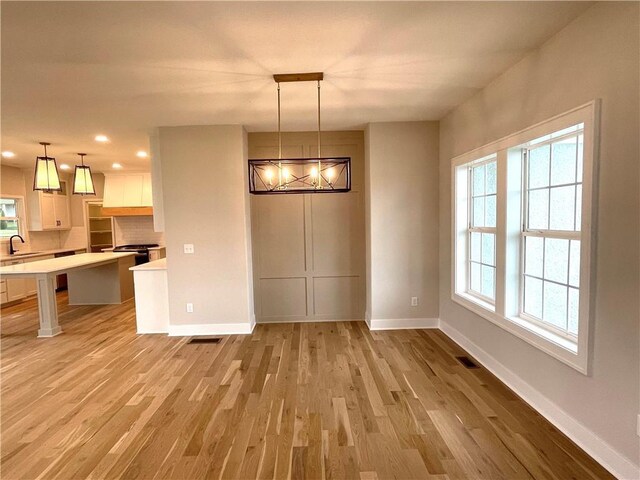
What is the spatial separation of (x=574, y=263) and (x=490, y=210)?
3.94ft

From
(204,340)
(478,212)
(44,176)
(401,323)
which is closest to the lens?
(478,212)

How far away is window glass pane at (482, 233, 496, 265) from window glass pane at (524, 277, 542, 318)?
19.2 inches

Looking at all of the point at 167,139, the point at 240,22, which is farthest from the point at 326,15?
the point at 167,139

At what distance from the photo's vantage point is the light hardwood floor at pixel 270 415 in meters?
1.97

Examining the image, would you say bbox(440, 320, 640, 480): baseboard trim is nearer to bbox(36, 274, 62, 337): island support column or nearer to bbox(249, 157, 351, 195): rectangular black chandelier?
bbox(249, 157, 351, 195): rectangular black chandelier

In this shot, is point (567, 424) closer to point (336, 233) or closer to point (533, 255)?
point (533, 255)

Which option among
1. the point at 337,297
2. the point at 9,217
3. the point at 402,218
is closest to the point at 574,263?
the point at 402,218

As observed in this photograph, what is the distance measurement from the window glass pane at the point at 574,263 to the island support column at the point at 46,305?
→ 18.6ft

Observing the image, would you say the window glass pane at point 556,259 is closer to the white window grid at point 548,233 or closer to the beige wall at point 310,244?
the white window grid at point 548,233

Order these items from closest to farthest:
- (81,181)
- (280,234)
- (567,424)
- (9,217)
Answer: (567,424)
(280,234)
(81,181)
(9,217)

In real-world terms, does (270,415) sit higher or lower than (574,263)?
lower

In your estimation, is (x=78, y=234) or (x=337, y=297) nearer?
(x=337, y=297)

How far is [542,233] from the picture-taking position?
252 centimetres

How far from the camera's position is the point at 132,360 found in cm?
356
